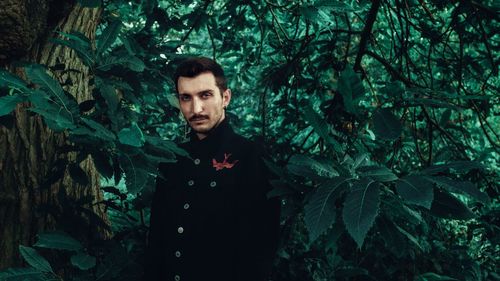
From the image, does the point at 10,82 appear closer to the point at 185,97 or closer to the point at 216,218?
the point at 185,97

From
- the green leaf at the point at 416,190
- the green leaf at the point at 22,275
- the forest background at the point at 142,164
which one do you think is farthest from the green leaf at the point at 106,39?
the green leaf at the point at 416,190

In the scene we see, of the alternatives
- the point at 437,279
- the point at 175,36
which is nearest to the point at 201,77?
the point at 437,279

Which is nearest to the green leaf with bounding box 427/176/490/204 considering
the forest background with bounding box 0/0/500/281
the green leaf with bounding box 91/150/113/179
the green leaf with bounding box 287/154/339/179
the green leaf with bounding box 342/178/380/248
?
the forest background with bounding box 0/0/500/281

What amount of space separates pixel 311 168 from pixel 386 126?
0.22m

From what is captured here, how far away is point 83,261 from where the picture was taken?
4.25 ft

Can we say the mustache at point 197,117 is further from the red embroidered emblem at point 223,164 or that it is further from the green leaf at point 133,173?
the green leaf at point 133,173

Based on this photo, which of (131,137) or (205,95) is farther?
(205,95)

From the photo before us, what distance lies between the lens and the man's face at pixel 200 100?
1656mm

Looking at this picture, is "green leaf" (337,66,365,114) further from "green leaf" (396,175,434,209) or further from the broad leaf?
the broad leaf

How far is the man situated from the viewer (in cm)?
151

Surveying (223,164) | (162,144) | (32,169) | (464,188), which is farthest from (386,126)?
(32,169)

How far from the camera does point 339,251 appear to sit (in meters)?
2.55

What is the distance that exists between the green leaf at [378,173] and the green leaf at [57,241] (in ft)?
3.01

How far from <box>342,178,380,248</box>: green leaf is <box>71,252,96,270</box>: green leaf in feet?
2.71
